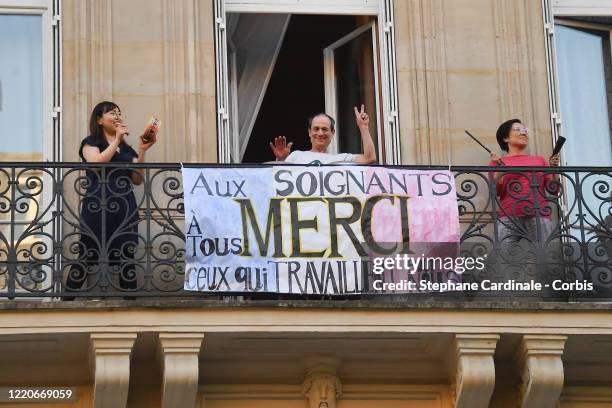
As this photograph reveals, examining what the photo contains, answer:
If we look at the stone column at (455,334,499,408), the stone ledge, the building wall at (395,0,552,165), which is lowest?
the stone column at (455,334,499,408)

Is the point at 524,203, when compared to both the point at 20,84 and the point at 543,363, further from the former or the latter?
the point at 20,84

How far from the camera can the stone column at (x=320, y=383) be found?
563 inches

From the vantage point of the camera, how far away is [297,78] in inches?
656

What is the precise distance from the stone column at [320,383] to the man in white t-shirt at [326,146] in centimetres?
151

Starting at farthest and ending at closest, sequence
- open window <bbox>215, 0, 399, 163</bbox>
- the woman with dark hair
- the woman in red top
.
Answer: open window <bbox>215, 0, 399, 163</bbox> → the woman in red top → the woman with dark hair

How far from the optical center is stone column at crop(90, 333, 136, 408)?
45.1 ft

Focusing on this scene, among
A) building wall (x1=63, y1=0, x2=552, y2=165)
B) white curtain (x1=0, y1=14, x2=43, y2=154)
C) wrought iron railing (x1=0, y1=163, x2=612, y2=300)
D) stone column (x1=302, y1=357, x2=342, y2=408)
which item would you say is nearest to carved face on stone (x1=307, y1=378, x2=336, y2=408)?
stone column (x1=302, y1=357, x2=342, y2=408)

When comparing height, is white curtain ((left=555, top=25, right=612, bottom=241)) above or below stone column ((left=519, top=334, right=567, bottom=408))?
above

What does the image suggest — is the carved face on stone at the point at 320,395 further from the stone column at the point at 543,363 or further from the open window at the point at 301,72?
the open window at the point at 301,72

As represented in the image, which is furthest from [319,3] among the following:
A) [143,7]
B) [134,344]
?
[134,344]

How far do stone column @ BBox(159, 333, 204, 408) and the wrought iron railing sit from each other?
42 cm

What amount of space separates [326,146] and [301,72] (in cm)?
153

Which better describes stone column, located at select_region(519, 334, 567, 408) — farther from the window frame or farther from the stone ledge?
the window frame

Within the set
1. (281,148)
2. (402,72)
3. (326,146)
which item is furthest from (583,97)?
(281,148)
